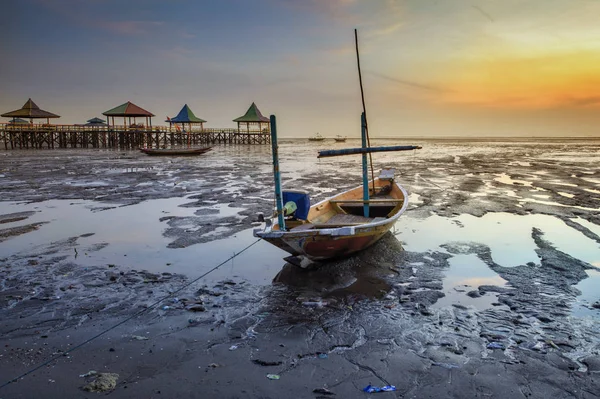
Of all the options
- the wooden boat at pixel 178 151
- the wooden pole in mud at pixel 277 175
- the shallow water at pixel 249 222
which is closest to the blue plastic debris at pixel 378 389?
the shallow water at pixel 249 222

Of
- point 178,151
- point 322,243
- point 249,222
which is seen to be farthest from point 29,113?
point 322,243

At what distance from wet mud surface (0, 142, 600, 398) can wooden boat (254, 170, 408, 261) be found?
454 mm

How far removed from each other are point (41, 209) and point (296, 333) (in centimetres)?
993

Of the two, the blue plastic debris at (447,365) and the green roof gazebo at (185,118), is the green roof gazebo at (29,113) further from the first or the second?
the blue plastic debris at (447,365)

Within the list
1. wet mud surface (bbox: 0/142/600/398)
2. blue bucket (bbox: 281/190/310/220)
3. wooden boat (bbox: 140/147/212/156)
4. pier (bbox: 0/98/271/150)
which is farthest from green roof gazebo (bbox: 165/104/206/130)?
blue bucket (bbox: 281/190/310/220)

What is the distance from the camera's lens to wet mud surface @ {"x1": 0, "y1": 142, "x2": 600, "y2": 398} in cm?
368

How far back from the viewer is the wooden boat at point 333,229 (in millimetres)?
5922

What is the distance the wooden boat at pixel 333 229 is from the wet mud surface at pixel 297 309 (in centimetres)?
45

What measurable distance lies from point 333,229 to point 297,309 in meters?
1.35

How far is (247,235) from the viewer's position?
8859 millimetres

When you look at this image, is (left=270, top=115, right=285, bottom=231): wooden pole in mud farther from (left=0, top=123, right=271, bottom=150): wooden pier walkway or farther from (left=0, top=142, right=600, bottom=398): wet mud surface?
(left=0, top=123, right=271, bottom=150): wooden pier walkway

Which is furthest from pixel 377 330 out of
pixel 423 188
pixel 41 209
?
pixel 423 188

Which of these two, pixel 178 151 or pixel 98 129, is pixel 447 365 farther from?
pixel 98 129

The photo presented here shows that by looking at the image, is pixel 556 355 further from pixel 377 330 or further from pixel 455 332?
pixel 377 330
